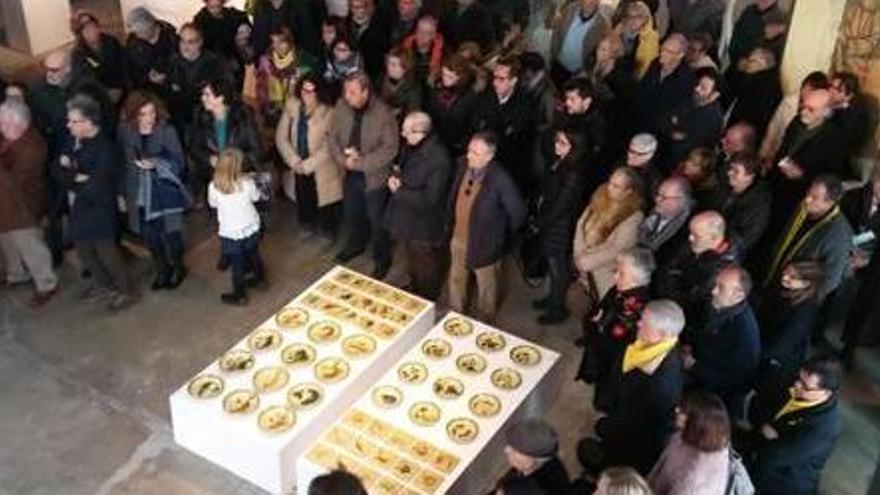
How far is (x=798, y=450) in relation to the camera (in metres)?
5.10

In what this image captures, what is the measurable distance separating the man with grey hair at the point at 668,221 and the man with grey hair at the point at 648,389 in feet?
3.85

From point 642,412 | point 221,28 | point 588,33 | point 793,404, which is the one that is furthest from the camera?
point 221,28

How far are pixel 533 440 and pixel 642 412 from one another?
3.23ft

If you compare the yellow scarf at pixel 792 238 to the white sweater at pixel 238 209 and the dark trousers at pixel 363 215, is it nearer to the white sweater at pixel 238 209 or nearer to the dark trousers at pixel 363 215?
the dark trousers at pixel 363 215

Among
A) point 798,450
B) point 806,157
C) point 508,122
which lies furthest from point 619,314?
point 508,122

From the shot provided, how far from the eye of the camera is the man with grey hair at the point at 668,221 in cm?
624

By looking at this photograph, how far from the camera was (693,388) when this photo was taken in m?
5.71

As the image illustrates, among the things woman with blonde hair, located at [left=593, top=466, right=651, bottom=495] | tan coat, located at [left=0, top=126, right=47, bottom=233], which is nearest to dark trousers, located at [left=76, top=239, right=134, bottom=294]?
tan coat, located at [left=0, top=126, right=47, bottom=233]

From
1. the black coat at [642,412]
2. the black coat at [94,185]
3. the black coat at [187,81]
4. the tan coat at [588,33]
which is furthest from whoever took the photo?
the tan coat at [588,33]

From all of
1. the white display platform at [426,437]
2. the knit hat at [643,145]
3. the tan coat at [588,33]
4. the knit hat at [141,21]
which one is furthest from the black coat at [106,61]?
the knit hat at [643,145]

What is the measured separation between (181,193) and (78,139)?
811mm

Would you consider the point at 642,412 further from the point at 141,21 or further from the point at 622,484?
the point at 141,21

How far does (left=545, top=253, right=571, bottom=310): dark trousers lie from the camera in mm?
7113

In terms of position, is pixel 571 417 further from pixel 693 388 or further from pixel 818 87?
pixel 818 87
